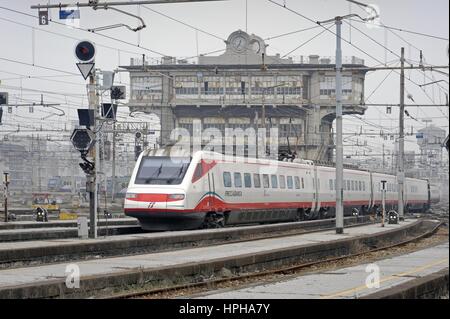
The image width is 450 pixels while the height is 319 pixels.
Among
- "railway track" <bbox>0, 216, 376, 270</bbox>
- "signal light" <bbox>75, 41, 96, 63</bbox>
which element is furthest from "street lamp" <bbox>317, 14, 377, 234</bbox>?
A: "signal light" <bbox>75, 41, 96, 63</bbox>

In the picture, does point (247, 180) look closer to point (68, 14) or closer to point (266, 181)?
point (266, 181)

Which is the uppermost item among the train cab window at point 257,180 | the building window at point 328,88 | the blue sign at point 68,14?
the building window at point 328,88

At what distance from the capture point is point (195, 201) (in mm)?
28359

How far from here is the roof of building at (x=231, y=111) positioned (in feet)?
234

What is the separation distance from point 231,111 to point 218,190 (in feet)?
143

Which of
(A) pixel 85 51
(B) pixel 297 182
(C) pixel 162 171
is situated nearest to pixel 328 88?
(B) pixel 297 182

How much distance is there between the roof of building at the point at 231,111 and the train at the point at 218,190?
28307 millimetres

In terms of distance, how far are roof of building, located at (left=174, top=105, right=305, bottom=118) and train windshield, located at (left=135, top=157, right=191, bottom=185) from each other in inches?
1625

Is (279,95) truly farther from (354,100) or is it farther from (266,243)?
(266,243)

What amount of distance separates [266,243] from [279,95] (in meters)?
47.8

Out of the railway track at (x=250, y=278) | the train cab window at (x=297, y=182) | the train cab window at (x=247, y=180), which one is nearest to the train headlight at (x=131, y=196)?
A: the train cab window at (x=247, y=180)

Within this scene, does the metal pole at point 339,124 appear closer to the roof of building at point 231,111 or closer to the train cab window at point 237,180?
the train cab window at point 237,180

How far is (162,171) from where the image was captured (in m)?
28.5
